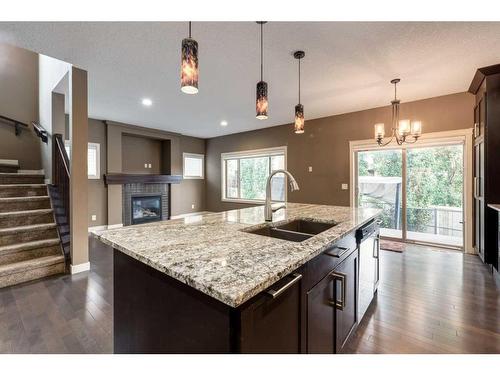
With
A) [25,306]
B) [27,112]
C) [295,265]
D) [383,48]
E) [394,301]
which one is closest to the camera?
[295,265]

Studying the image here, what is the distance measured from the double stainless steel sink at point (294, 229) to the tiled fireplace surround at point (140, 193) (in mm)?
5213

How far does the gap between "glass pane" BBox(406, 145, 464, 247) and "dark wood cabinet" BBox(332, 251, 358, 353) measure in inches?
137

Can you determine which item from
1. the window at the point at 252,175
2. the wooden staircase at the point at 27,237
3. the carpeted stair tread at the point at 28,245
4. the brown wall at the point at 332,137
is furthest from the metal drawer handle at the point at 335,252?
the window at the point at 252,175

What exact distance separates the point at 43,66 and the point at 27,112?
3.33 feet

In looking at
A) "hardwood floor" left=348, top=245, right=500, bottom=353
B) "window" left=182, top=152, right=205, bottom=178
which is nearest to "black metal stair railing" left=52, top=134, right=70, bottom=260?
"hardwood floor" left=348, top=245, right=500, bottom=353

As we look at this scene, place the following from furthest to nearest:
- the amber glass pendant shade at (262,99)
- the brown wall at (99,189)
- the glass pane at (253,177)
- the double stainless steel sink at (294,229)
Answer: the glass pane at (253,177) < the brown wall at (99,189) < the amber glass pendant shade at (262,99) < the double stainless steel sink at (294,229)

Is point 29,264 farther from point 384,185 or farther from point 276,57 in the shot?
point 384,185

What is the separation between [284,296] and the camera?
3.11 ft

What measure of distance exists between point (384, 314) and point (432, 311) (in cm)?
46

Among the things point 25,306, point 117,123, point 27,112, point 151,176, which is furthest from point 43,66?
point 25,306

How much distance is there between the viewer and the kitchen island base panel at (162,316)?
2.71 feet

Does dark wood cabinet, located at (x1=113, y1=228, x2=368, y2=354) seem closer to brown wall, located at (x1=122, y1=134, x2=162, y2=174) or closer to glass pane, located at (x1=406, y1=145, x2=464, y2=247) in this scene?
glass pane, located at (x1=406, y1=145, x2=464, y2=247)

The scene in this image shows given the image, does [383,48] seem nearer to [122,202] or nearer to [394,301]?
[394,301]

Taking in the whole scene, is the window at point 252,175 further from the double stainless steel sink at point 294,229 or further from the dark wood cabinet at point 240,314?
the dark wood cabinet at point 240,314
